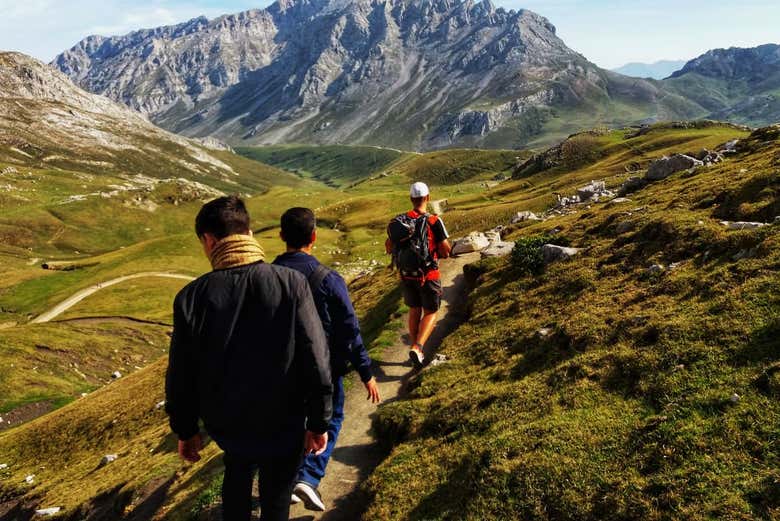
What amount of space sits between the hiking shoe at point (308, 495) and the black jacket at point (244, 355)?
3.70 metres

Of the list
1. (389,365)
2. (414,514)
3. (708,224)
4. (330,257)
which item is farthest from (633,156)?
(414,514)

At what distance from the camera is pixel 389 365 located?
1856 centimetres

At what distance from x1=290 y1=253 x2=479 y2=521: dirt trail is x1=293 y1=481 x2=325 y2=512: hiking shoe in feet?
2.56

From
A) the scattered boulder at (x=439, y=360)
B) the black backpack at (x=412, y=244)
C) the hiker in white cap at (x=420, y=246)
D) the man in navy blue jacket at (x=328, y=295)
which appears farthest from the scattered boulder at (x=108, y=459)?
the man in navy blue jacket at (x=328, y=295)

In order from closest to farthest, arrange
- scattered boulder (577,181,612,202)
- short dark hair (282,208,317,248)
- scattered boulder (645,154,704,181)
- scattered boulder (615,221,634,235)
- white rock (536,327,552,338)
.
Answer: short dark hair (282,208,317,248), white rock (536,327,552,338), scattered boulder (615,221,634,235), scattered boulder (645,154,704,181), scattered boulder (577,181,612,202)

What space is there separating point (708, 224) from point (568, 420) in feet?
39.7

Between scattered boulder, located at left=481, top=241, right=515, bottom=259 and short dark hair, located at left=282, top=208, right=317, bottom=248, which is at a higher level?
short dark hair, located at left=282, top=208, right=317, bottom=248

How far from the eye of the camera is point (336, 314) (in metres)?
8.94

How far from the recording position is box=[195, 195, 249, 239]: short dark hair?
650 cm

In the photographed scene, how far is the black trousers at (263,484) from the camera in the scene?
6.82 meters

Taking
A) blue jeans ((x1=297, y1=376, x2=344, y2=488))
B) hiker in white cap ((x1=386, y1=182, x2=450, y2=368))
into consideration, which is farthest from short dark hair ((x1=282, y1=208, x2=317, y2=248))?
hiker in white cap ((x1=386, y1=182, x2=450, y2=368))

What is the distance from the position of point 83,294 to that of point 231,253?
99.2 m

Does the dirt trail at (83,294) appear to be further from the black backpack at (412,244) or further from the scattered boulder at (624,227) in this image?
the scattered boulder at (624,227)

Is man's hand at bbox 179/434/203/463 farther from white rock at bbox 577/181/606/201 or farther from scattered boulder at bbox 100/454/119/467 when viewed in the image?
white rock at bbox 577/181/606/201
